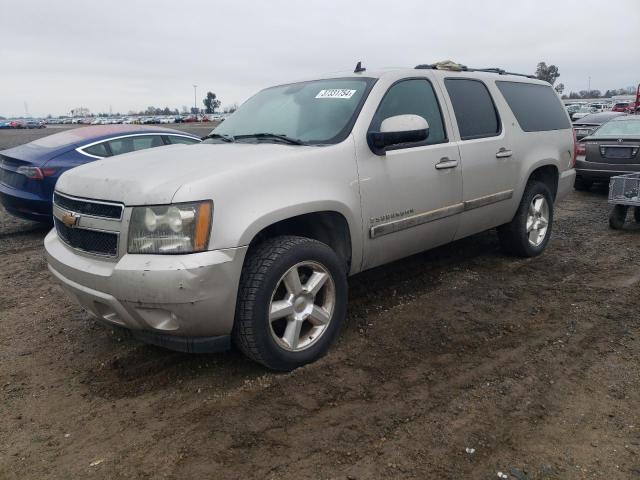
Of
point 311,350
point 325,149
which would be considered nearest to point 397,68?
point 325,149

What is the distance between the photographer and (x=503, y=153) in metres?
4.80

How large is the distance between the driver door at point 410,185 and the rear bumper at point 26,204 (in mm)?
4544

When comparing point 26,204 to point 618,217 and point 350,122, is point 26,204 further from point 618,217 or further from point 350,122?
point 618,217

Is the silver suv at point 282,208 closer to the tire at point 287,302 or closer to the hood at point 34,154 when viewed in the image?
the tire at point 287,302

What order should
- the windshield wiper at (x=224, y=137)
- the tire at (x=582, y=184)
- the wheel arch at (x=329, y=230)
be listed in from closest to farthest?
the wheel arch at (x=329, y=230) < the windshield wiper at (x=224, y=137) < the tire at (x=582, y=184)

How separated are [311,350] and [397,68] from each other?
2342mm

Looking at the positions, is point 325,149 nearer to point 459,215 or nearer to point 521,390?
point 459,215

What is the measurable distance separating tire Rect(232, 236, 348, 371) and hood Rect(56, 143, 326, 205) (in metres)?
0.52

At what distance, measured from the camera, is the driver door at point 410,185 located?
3.65m

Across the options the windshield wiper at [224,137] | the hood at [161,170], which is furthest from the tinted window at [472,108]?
the windshield wiper at [224,137]

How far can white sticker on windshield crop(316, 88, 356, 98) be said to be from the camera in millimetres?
3845

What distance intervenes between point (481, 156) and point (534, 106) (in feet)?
4.60

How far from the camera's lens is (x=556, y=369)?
10.7ft

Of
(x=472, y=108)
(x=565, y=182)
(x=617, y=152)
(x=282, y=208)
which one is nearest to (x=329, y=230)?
(x=282, y=208)
